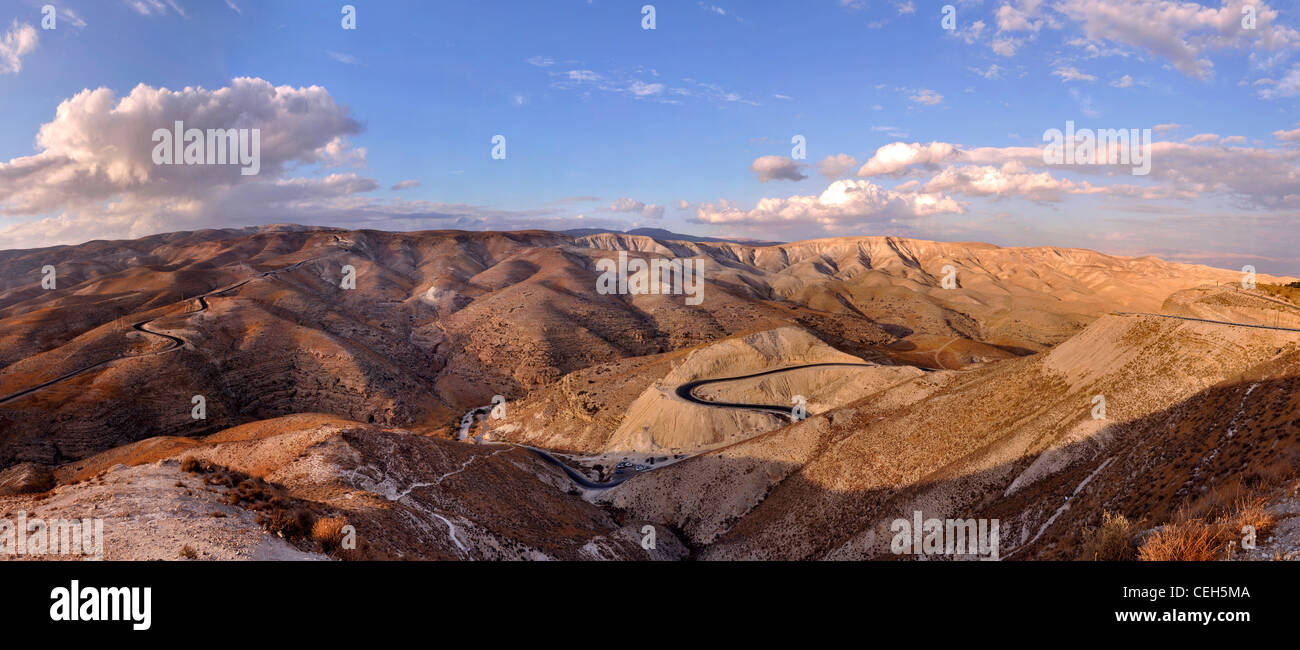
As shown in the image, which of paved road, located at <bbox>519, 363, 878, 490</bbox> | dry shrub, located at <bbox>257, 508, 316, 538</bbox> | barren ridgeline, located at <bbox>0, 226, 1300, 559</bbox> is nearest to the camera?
dry shrub, located at <bbox>257, 508, 316, 538</bbox>

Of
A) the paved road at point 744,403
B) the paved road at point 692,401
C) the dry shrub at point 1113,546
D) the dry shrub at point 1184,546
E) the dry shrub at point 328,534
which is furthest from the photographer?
the paved road at point 744,403

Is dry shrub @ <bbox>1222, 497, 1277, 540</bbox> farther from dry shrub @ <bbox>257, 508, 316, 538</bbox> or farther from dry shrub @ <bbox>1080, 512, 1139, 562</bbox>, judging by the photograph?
dry shrub @ <bbox>257, 508, 316, 538</bbox>

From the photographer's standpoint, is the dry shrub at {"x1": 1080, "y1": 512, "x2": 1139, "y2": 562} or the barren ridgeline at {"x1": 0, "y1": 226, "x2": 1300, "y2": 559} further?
the barren ridgeline at {"x1": 0, "y1": 226, "x2": 1300, "y2": 559}

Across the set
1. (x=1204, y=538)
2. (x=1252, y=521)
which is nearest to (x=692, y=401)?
(x=1252, y=521)

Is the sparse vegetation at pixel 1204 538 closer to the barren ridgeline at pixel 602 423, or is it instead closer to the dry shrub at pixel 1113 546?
the dry shrub at pixel 1113 546

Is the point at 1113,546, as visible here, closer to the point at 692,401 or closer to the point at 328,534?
the point at 328,534

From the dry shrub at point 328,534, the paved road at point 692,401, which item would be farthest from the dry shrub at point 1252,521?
the paved road at point 692,401

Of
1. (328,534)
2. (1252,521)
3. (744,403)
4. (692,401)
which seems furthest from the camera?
(744,403)

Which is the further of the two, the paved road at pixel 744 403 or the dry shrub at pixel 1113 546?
the paved road at pixel 744 403

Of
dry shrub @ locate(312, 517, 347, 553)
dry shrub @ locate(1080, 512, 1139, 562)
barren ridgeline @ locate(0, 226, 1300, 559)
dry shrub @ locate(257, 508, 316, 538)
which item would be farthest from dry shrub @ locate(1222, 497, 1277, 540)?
dry shrub @ locate(257, 508, 316, 538)

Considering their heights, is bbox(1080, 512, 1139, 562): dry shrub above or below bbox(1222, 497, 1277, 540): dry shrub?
below
